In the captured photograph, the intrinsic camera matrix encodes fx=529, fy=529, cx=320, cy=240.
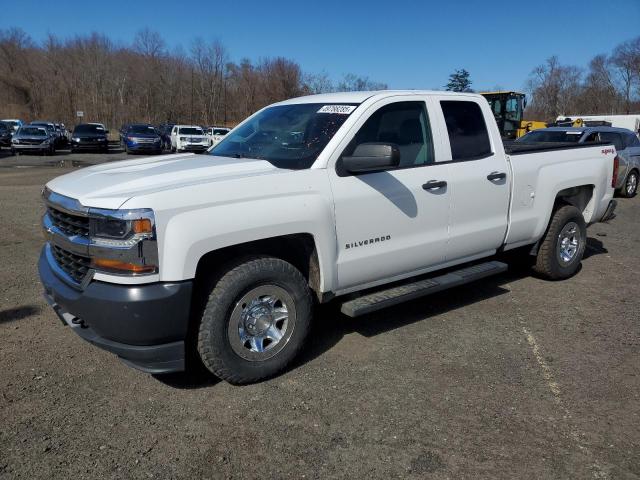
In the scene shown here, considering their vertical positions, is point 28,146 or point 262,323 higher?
point 28,146

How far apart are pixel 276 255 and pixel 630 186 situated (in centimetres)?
1360

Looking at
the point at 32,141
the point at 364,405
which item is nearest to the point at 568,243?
the point at 364,405

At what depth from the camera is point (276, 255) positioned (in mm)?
3818

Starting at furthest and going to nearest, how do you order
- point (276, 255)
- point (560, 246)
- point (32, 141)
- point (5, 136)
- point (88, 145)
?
point (88, 145) → point (5, 136) → point (32, 141) → point (560, 246) → point (276, 255)

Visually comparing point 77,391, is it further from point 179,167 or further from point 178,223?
point 179,167

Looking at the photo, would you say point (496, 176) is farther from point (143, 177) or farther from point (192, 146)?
point (192, 146)

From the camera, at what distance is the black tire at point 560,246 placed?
5.73 meters

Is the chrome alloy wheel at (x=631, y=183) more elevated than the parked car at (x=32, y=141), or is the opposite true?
the parked car at (x=32, y=141)

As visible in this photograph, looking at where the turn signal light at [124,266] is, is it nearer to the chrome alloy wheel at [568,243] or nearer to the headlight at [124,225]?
the headlight at [124,225]

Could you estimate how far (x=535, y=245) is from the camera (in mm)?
5762

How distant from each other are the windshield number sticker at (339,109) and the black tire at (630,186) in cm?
1246

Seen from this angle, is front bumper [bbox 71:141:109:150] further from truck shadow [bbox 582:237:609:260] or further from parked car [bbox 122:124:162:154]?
truck shadow [bbox 582:237:609:260]

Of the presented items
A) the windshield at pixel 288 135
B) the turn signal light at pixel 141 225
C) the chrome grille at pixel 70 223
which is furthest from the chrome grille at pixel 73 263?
the windshield at pixel 288 135

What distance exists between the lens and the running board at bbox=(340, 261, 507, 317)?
3.93 meters
